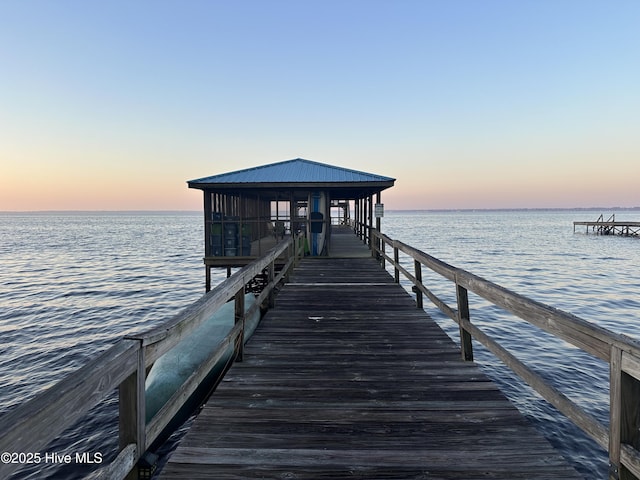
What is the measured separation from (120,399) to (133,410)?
109 mm

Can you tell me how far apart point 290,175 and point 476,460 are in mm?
12896

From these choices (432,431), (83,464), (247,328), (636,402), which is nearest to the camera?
(636,402)

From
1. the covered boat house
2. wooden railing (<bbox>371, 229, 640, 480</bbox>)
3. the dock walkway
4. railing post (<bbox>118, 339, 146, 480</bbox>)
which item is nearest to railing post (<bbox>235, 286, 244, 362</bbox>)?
the dock walkway

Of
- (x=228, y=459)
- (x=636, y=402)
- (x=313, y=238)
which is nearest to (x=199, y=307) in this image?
(x=228, y=459)

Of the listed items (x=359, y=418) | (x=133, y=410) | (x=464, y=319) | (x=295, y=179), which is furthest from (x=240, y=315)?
(x=295, y=179)

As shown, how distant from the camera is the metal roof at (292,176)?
13383 millimetres

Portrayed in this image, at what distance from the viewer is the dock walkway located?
2420 millimetres

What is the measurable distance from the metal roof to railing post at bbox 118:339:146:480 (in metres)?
11.5

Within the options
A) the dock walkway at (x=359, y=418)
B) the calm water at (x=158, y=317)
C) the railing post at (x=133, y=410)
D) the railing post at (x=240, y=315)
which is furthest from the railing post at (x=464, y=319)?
the calm water at (x=158, y=317)

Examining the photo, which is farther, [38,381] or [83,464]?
[38,381]

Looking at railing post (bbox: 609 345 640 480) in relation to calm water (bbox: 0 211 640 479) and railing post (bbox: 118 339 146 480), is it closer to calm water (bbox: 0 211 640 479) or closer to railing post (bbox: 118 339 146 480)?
railing post (bbox: 118 339 146 480)

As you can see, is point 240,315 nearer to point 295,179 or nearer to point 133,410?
point 133,410

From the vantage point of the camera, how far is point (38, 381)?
8.97 metres

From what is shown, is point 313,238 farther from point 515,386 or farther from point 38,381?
point 38,381
